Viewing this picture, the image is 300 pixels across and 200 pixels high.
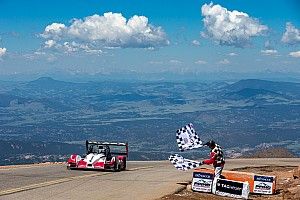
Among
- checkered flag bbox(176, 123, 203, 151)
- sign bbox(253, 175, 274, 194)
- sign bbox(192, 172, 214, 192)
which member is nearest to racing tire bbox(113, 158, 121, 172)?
checkered flag bbox(176, 123, 203, 151)

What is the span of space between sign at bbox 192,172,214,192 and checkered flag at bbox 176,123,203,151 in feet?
3.90

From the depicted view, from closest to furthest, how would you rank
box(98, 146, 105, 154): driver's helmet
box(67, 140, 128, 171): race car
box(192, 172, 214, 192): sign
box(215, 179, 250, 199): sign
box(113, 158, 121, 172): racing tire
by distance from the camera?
1. box(215, 179, 250, 199): sign
2. box(192, 172, 214, 192): sign
3. box(67, 140, 128, 171): race car
4. box(113, 158, 121, 172): racing tire
5. box(98, 146, 105, 154): driver's helmet

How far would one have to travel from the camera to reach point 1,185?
2084cm

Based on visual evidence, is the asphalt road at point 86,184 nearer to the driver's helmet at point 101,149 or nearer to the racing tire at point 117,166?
the racing tire at point 117,166

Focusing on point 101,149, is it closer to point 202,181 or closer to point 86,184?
point 86,184

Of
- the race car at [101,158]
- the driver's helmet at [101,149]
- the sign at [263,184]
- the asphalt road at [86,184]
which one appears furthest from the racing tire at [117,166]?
the sign at [263,184]

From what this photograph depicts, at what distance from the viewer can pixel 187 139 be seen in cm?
2058

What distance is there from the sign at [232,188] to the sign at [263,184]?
1708 mm

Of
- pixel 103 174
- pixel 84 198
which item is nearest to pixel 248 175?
pixel 84 198

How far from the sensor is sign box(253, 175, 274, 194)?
66.4ft

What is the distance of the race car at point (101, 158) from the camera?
28766 mm

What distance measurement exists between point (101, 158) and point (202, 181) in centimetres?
1059

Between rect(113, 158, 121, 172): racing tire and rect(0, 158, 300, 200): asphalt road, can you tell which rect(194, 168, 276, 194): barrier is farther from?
rect(113, 158, 121, 172): racing tire

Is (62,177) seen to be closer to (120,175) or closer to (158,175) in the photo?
(120,175)
